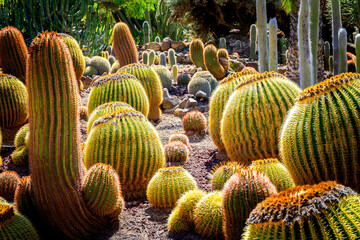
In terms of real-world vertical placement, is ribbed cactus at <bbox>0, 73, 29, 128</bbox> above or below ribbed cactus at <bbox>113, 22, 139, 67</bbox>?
below

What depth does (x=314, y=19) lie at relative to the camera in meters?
7.02

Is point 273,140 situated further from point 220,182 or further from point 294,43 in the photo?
point 294,43

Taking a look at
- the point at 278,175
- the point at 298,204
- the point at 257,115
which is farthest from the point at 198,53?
the point at 298,204

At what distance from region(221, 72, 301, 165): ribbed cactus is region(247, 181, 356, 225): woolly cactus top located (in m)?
2.12

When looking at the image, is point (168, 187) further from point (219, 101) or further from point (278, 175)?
point (219, 101)

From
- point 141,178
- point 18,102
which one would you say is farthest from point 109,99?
point 141,178

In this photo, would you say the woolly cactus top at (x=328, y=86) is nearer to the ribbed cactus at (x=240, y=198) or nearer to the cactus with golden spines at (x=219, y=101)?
the ribbed cactus at (x=240, y=198)

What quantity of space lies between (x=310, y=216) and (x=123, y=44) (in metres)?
7.41

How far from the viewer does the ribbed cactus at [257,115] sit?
169 inches

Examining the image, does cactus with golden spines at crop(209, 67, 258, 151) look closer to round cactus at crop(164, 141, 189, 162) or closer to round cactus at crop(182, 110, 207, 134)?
round cactus at crop(164, 141, 189, 162)

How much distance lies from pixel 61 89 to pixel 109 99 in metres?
2.82

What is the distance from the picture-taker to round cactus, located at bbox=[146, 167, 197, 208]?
Result: 4012 millimetres

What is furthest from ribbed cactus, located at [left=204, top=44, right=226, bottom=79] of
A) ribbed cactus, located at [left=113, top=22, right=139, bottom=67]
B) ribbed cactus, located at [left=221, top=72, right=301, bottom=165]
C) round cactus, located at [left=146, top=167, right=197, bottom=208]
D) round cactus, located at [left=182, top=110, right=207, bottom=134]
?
round cactus, located at [left=146, top=167, right=197, bottom=208]

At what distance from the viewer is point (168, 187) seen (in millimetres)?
4000
